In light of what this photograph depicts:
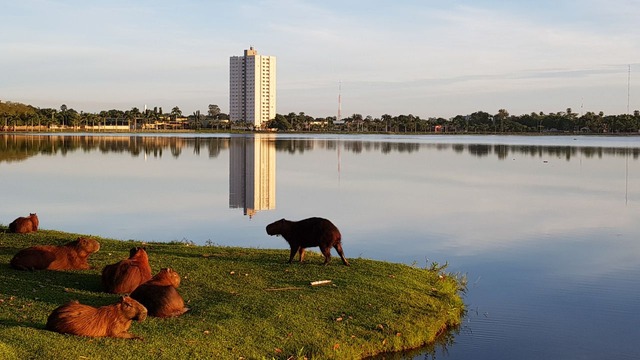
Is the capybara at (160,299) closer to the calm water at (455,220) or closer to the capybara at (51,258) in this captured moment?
the capybara at (51,258)

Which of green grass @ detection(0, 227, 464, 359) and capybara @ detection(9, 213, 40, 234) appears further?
capybara @ detection(9, 213, 40, 234)

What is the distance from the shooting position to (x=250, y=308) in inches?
457

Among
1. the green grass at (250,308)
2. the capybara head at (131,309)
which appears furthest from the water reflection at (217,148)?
the capybara head at (131,309)

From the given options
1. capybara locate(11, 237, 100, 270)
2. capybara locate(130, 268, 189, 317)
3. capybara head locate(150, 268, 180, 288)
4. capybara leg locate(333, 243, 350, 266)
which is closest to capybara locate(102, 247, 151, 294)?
capybara head locate(150, 268, 180, 288)

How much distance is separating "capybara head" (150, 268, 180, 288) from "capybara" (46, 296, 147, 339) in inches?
64.1

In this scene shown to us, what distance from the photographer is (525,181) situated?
50281 millimetres

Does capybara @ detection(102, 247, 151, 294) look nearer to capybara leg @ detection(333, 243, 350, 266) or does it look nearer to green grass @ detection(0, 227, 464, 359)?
green grass @ detection(0, 227, 464, 359)

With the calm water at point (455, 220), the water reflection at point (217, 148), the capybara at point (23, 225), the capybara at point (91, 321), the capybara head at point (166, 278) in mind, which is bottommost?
the calm water at point (455, 220)

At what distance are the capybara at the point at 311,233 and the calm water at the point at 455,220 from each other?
10.8 feet

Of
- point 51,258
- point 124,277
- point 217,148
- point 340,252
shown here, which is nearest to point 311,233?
point 340,252

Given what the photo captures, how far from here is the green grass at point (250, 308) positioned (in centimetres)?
953

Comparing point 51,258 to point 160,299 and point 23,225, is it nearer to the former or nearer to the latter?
point 160,299

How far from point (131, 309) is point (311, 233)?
5.43m

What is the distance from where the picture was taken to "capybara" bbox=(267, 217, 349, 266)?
14594mm
